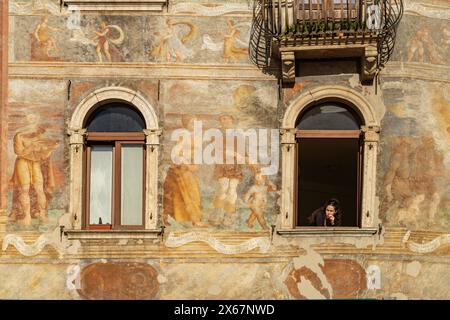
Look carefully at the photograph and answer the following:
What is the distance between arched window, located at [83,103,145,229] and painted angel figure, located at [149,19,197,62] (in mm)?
1102

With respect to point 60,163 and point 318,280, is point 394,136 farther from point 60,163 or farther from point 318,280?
point 60,163

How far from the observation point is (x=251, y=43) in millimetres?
20438

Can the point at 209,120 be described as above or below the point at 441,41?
below

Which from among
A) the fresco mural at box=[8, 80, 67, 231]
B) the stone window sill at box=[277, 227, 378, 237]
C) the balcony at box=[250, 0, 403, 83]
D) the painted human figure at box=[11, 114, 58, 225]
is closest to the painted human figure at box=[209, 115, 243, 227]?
the stone window sill at box=[277, 227, 378, 237]

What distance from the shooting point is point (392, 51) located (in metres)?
20.3

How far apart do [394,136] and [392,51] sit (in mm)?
1508

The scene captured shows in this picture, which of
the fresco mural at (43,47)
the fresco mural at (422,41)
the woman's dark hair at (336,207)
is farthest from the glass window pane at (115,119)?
the fresco mural at (422,41)

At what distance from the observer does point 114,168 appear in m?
20.5

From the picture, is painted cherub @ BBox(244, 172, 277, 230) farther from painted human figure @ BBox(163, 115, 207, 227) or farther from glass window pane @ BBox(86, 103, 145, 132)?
glass window pane @ BBox(86, 103, 145, 132)

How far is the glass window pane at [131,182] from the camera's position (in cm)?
2039

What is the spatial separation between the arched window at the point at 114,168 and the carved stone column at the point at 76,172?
198mm

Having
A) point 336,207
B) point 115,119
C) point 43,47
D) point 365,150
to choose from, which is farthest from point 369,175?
point 43,47
